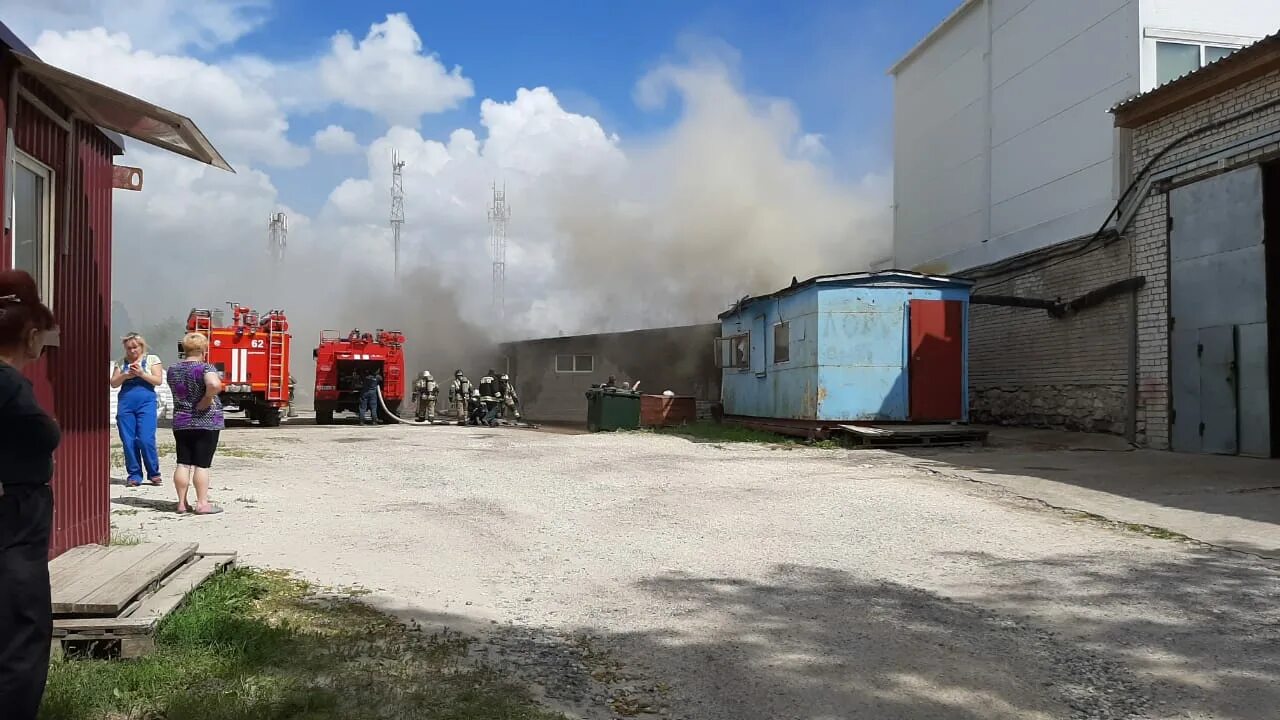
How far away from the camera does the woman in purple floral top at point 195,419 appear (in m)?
6.89

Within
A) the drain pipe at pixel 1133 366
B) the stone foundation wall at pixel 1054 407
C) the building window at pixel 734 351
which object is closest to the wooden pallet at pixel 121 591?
the drain pipe at pixel 1133 366

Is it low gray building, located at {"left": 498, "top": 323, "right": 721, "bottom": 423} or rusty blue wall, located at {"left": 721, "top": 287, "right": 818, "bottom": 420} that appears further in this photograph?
low gray building, located at {"left": 498, "top": 323, "right": 721, "bottom": 423}

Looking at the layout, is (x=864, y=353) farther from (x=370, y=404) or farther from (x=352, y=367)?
(x=352, y=367)

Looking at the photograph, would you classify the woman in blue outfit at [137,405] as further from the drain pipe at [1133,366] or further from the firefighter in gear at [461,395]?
the firefighter in gear at [461,395]

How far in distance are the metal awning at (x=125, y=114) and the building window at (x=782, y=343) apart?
37.9 feet

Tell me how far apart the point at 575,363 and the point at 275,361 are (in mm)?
10027

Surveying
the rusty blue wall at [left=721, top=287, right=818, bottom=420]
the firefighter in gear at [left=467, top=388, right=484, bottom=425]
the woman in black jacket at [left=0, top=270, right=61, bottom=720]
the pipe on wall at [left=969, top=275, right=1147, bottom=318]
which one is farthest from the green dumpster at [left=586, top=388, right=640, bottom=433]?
the woman in black jacket at [left=0, top=270, right=61, bottom=720]

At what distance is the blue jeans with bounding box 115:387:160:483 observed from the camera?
27.7 ft

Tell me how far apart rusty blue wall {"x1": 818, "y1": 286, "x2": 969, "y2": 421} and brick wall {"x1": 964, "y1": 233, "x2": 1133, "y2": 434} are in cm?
306

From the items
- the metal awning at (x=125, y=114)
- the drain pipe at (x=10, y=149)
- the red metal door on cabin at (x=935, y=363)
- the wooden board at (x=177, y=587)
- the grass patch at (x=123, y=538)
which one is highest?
the metal awning at (x=125, y=114)

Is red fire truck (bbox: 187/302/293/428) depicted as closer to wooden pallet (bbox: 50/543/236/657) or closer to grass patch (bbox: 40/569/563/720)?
wooden pallet (bbox: 50/543/236/657)

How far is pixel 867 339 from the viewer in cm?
1412

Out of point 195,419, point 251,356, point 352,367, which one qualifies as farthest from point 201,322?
point 195,419

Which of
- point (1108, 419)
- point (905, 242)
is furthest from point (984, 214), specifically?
point (1108, 419)
